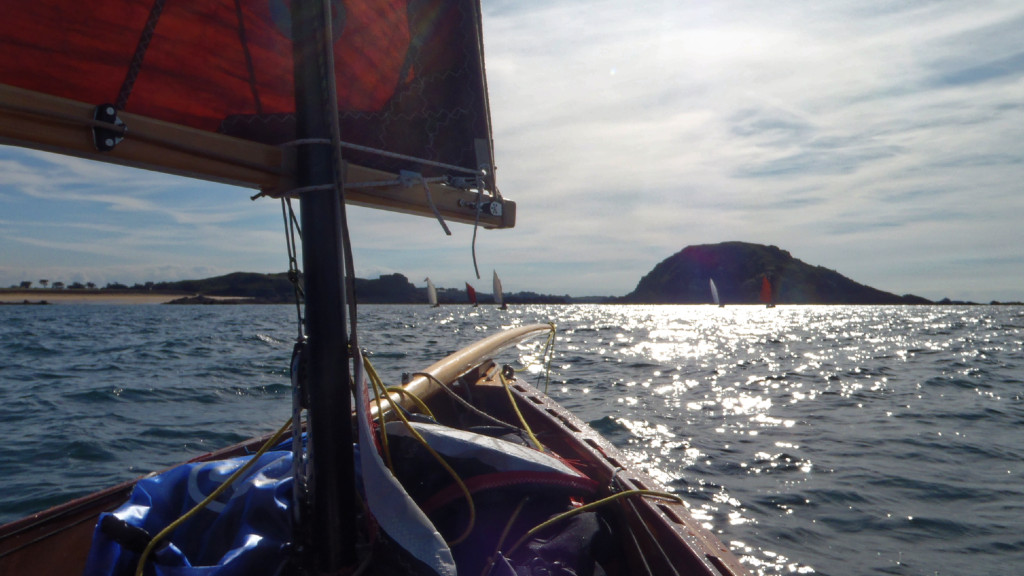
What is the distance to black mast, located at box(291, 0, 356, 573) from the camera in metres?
1.64

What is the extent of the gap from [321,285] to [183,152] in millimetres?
477

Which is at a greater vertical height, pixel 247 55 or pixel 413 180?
pixel 247 55

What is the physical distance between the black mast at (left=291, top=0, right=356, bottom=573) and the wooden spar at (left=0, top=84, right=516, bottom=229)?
8cm

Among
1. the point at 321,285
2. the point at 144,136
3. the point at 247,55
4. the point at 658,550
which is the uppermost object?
the point at 247,55

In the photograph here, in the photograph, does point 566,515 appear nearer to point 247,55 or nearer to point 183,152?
point 183,152

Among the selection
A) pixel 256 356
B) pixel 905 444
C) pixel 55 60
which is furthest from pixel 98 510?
pixel 256 356

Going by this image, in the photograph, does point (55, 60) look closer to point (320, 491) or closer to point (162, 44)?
point (162, 44)

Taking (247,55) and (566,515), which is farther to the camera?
(566,515)

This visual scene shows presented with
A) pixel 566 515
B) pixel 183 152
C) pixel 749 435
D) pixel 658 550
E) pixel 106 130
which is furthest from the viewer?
pixel 749 435

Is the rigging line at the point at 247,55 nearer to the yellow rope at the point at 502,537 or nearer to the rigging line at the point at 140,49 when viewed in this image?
the rigging line at the point at 140,49

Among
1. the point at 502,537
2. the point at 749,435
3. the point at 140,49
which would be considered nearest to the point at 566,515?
the point at 502,537

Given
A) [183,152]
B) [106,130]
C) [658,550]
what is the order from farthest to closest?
[658,550], [183,152], [106,130]

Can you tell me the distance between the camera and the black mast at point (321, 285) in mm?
1643

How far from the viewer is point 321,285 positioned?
5.45 feet
